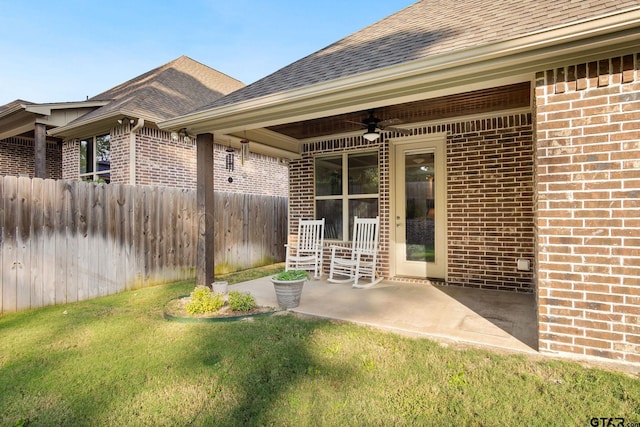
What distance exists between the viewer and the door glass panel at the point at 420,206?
17.2 ft

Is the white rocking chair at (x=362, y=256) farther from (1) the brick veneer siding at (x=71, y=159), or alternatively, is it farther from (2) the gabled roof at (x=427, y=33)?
(1) the brick veneer siding at (x=71, y=159)

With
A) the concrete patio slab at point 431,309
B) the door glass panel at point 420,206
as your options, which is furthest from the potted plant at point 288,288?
the door glass panel at point 420,206

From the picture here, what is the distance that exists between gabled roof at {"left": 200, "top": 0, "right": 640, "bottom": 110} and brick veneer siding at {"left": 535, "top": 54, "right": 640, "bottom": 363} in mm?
494

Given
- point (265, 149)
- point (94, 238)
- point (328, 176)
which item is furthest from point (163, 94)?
point (328, 176)

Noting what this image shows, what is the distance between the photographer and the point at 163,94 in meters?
7.91

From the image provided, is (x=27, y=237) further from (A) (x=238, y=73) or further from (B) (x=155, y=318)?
(A) (x=238, y=73)

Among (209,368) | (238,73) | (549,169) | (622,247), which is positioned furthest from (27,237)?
(238,73)

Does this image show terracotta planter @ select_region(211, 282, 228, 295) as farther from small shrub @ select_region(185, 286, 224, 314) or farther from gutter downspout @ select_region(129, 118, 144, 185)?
gutter downspout @ select_region(129, 118, 144, 185)

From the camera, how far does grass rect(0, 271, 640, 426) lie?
1.93 metres

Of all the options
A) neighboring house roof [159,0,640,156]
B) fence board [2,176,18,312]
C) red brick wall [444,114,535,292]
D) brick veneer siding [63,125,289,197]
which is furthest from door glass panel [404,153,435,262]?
fence board [2,176,18,312]

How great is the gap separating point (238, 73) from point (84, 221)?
915 cm

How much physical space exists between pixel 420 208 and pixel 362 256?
4.02 feet

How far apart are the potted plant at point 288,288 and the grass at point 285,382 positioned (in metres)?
0.64

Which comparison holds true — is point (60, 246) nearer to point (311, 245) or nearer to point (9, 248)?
point (9, 248)
